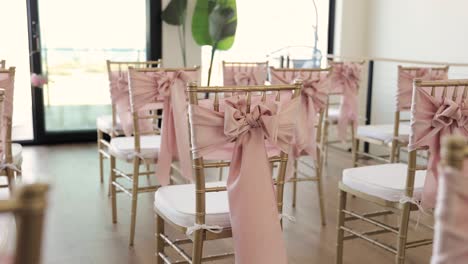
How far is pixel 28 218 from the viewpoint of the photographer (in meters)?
0.67

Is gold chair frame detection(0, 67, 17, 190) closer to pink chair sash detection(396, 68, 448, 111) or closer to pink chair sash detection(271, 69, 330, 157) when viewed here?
pink chair sash detection(271, 69, 330, 157)

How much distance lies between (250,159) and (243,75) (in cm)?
228

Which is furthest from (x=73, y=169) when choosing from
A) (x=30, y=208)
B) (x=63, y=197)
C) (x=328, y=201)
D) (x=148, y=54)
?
(x=30, y=208)

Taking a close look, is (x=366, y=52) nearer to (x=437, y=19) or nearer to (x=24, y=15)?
(x=437, y=19)

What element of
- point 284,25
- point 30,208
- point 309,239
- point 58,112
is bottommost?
point 309,239

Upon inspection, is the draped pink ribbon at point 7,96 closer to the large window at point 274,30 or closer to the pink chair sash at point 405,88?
the pink chair sash at point 405,88

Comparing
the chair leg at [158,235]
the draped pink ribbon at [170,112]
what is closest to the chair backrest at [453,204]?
the chair leg at [158,235]

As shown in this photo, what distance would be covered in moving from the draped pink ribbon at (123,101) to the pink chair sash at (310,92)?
0.97 m

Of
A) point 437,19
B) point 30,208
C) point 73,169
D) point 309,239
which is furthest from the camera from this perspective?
point 437,19

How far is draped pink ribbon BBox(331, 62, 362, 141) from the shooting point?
401 cm

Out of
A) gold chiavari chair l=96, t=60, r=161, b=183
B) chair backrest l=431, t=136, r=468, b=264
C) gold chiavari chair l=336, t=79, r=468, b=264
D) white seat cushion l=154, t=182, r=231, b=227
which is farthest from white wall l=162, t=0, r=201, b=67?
chair backrest l=431, t=136, r=468, b=264

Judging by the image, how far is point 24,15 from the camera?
5.26m

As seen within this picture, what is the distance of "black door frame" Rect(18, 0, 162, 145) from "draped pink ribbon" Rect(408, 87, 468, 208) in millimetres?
3986

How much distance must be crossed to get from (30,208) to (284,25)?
5605mm
